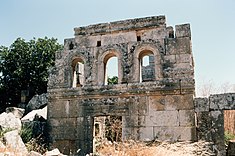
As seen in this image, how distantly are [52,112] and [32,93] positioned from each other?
17.8ft

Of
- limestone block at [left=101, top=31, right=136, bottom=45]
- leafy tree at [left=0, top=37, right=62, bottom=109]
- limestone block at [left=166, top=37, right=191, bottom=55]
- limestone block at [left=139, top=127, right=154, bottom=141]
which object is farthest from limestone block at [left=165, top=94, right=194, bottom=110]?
leafy tree at [left=0, top=37, right=62, bottom=109]

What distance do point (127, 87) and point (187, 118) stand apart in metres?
2.17

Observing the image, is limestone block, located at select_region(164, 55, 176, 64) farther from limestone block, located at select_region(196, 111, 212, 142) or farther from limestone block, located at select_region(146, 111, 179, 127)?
limestone block, located at select_region(196, 111, 212, 142)

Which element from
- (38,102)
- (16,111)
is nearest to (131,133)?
(16,111)

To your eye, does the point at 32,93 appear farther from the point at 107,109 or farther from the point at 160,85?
the point at 160,85

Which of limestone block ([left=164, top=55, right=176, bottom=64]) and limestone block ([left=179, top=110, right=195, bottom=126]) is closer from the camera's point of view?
limestone block ([left=179, top=110, right=195, bottom=126])

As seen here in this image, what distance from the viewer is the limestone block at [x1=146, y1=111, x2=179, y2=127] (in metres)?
8.46

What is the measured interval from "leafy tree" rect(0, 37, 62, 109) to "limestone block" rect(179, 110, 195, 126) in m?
8.78

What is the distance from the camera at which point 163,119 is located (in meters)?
8.57

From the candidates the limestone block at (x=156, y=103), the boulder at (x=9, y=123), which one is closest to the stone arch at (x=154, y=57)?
the limestone block at (x=156, y=103)

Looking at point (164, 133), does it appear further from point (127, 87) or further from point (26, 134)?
point (26, 134)

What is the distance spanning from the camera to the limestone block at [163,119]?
27.8 feet

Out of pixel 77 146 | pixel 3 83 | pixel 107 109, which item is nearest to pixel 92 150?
pixel 77 146

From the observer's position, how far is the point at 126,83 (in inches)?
359
